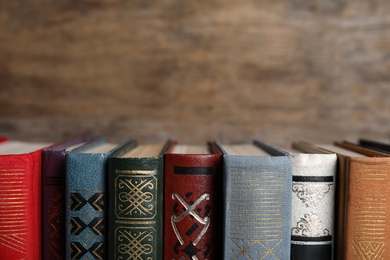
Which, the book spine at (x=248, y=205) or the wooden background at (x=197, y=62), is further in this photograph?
the wooden background at (x=197, y=62)

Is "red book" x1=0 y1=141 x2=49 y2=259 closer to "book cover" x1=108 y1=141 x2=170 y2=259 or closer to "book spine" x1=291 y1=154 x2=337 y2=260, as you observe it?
"book cover" x1=108 y1=141 x2=170 y2=259

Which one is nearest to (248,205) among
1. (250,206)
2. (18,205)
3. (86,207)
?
(250,206)

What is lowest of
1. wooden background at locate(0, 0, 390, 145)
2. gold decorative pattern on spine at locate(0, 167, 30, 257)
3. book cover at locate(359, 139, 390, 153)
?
gold decorative pattern on spine at locate(0, 167, 30, 257)

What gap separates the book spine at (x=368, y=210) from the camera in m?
0.76

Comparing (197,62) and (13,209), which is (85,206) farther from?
(197,62)

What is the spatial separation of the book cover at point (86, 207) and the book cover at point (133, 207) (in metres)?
0.02

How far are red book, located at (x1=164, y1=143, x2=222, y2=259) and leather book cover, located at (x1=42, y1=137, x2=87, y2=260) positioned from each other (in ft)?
0.60

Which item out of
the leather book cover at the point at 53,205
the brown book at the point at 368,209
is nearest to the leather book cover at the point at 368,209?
the brown book at the point at 368,209

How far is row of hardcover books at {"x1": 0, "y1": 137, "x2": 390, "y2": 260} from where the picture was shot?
0.76 meters

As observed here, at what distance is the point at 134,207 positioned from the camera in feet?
2.52

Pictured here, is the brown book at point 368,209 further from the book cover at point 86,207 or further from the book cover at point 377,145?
the book cover at point 86,207

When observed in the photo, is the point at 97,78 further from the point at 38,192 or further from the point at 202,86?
the point at 38,192

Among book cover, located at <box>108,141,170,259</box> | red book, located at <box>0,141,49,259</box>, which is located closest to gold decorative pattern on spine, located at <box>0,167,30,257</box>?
red book, located at <box>0,141,49,259</box>

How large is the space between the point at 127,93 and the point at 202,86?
0.17 metres
